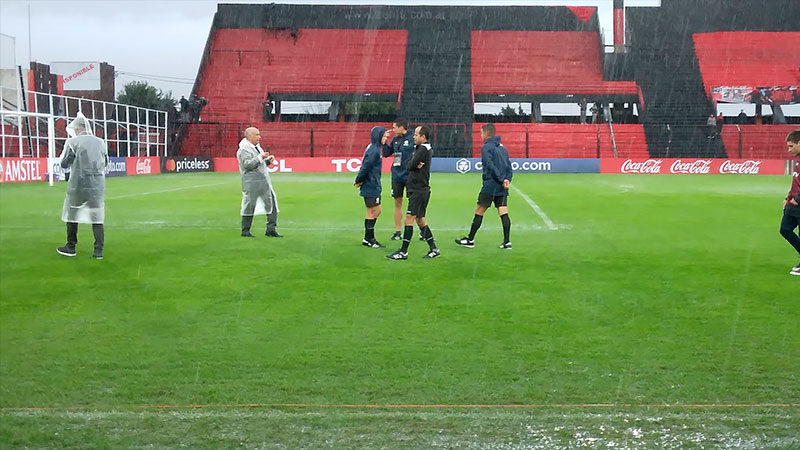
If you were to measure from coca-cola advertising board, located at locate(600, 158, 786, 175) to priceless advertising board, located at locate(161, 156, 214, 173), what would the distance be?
62.7 feet

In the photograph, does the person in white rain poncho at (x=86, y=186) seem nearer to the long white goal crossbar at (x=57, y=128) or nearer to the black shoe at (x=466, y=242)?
the black shoe at (x=466, y=242)

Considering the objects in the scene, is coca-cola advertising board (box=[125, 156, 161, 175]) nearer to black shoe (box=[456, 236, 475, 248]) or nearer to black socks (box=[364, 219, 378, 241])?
black socks (box=[364, 219, 378, 241])

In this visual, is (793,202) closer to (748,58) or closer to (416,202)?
(416,202)

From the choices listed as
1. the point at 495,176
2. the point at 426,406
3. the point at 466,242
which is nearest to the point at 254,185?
the point at 466,242

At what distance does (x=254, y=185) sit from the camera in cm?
1373

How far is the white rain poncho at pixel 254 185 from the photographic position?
13.6 m

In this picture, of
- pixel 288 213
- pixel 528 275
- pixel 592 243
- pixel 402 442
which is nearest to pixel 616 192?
pixel 288 213

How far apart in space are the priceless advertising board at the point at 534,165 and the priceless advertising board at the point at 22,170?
1781cm

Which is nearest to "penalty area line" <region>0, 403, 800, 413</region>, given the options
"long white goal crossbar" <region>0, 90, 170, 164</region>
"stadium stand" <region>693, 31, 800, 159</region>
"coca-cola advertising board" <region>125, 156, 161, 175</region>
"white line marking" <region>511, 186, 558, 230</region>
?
"white line marking" <region>511, 186, 558, 230</region>

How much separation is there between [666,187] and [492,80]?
32019mm

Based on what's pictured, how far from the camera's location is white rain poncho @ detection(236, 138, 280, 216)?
13570 mm

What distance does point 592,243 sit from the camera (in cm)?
1277

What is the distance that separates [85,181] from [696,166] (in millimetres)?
35977

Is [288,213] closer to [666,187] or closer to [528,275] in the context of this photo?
[528,275]
